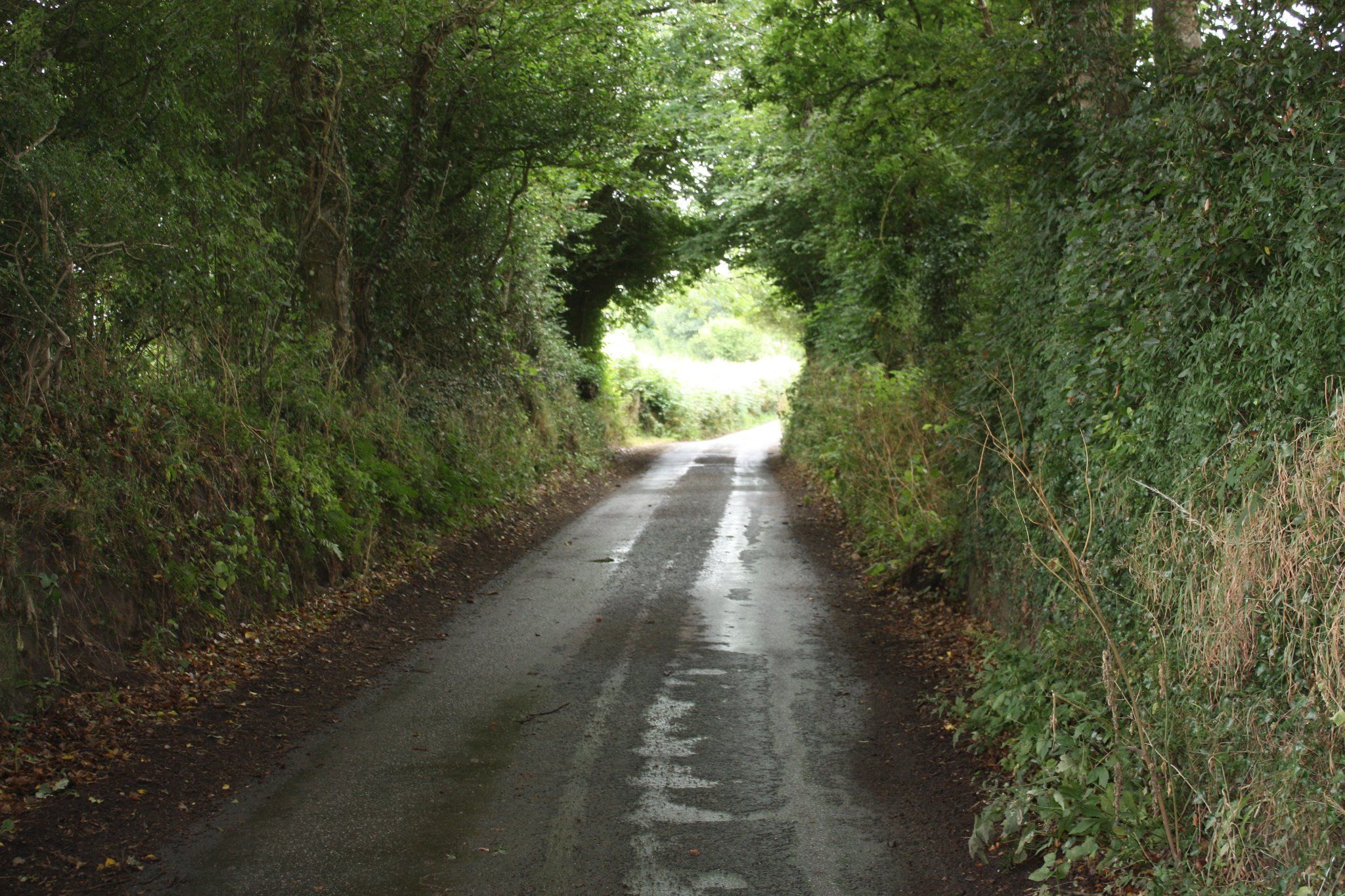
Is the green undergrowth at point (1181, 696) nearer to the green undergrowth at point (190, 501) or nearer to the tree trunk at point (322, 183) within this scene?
the green undergrowth at point (190, 501)

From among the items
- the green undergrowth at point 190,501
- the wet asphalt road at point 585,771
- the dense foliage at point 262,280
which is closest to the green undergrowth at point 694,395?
the dense foliage at point 262,280

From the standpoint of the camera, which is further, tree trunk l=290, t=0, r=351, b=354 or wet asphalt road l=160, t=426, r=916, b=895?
tree trunk l=290, t=0, r=351, b=354

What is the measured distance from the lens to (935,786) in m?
5.68

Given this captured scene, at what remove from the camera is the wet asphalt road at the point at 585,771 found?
4.65m

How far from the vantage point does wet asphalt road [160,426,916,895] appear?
465 cm

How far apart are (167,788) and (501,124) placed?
12187 mm

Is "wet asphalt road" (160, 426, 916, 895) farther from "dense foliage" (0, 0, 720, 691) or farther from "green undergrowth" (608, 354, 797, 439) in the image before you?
"green undergrowth" (608, 354, 797, 439)

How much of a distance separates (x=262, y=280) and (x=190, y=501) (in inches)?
111

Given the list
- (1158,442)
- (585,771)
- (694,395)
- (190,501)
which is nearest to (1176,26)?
(1158,442)

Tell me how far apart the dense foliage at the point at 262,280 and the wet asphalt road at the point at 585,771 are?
186cm

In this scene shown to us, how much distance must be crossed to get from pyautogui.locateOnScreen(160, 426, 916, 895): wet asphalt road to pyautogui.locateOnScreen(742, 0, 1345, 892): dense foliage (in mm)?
987

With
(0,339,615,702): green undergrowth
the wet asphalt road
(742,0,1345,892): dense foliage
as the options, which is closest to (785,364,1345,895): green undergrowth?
(742,0,1345,892): dense foliage

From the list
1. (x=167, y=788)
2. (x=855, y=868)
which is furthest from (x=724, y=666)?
(x=167, y=788)

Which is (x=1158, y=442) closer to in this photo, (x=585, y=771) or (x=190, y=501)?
(x=585, y=771)
